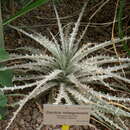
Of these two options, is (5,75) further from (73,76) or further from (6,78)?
(73,76)

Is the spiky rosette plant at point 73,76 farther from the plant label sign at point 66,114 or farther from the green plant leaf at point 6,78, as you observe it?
the plant label sign at point 66,114

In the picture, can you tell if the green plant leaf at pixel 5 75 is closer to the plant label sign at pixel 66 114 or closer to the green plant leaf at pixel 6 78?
the green plant leaf at pixel 6 78

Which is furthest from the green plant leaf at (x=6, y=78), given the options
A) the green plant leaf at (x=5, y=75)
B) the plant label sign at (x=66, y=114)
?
the plant label sign at (x=66, y=114)

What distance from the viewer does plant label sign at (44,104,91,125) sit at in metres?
1.09

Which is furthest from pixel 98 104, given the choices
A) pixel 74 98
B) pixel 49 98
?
pixel 49 98

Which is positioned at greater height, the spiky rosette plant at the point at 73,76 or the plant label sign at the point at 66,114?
the spiky rosette plant at the point at 73,76

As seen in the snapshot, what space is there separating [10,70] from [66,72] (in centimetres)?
25

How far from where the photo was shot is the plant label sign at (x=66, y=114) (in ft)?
3.58

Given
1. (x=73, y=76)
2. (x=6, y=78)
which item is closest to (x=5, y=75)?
(x=6, y=78)

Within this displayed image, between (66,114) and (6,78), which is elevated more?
(6,78)

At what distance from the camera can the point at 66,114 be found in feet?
3.62

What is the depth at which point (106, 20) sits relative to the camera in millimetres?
2053

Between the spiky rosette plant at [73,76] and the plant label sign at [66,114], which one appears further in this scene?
the spiky rosette plant at [73,76]

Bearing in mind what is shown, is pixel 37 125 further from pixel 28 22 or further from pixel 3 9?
pixel 3 9
